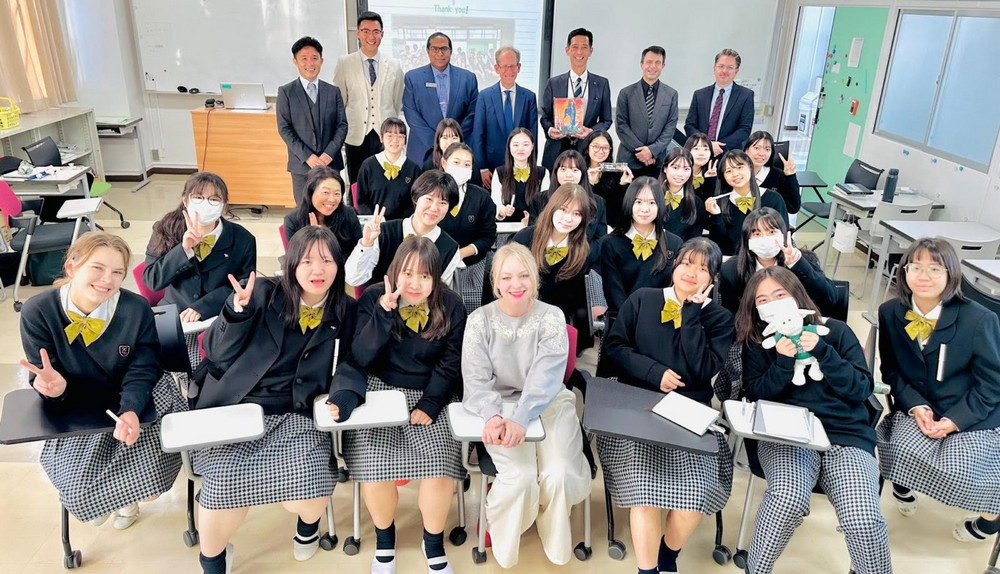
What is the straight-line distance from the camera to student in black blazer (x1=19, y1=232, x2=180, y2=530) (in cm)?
245

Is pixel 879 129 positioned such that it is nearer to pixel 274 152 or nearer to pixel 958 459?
pixel 958 459

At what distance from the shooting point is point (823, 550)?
9.82 feet

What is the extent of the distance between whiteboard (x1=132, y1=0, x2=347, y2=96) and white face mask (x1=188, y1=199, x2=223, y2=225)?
488cm

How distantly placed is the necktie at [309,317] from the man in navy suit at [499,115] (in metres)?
2.94

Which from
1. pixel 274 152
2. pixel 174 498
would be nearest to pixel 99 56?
pixel 274 152

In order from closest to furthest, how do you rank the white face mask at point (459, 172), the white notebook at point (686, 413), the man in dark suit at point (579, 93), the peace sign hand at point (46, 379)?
the peace sign hand at point (46, 379) < the white notebook at point (686, 413) < the white face mask at point (459, 172) < the man in dark suit at point (579, 93)

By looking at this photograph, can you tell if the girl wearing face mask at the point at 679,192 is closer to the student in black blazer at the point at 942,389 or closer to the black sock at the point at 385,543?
the student in black blazer at the point at 942,389

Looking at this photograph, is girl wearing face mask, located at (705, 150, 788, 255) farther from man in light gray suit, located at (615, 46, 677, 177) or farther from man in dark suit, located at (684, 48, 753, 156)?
man in dark suit, located at (684, 48, 753, 156)

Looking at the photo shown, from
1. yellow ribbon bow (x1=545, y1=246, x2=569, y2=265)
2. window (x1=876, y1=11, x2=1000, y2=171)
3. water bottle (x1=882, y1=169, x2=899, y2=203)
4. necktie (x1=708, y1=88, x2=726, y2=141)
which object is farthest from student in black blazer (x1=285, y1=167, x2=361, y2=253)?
window (x1=876, y1=11, x2=1000, y2=171)

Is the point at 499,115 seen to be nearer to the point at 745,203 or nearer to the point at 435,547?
the point at 745,203

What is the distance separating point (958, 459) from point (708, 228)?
6.68 feet

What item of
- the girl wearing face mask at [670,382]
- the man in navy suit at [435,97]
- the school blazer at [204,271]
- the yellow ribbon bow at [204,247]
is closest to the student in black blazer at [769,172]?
the girl wearing face mask at [670,382]

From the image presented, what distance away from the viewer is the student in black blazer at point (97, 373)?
2.45 meters

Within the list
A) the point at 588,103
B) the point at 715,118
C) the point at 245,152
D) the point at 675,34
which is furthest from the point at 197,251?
the point at 675,34
